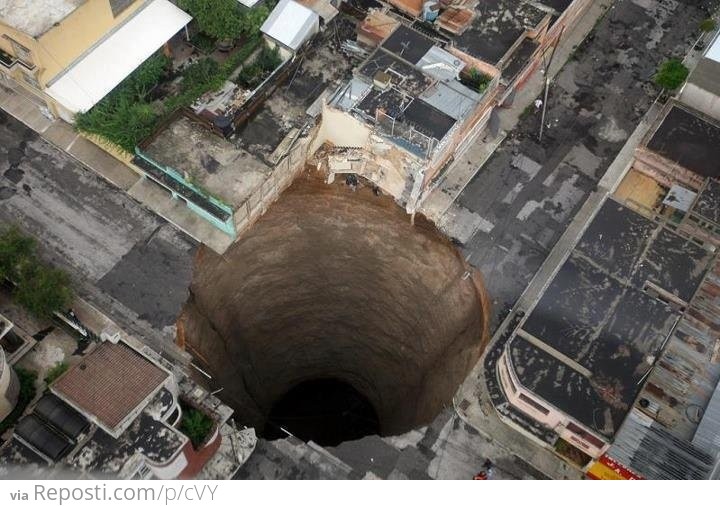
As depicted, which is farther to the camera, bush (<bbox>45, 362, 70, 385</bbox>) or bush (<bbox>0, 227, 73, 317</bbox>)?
bush (<bbox>0, 227, 73, 317</bbox>)

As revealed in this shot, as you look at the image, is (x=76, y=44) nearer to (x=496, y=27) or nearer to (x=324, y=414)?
(x=496, y=27)

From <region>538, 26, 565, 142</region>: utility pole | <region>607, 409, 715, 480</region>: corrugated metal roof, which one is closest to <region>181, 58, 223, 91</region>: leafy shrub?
<region>538, 26, 565, 142</region>: utility pole

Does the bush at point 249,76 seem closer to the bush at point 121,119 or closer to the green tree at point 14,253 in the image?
the bush at point 121,119

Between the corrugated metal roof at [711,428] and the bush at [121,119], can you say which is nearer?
the corrugated metal roof at [711,428]

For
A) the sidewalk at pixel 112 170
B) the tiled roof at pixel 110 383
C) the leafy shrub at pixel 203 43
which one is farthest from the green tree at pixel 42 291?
the leafy shrub at pixel 203 43

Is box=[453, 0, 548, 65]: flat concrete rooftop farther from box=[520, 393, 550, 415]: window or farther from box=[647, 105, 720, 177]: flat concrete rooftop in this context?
box=[520, 393, 550, 415]: window

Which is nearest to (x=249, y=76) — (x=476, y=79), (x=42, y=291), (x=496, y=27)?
(x=476, y=79)

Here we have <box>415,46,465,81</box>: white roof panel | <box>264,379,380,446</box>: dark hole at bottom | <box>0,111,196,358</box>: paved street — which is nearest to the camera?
<box>0,111,196,358</box>: paved street

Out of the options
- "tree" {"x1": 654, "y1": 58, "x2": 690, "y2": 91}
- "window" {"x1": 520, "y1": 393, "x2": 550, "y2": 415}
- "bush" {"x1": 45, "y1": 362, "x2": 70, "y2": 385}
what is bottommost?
"bush" {"x1": 45, "y1": 362, "x2": 70, "y2": 385}
